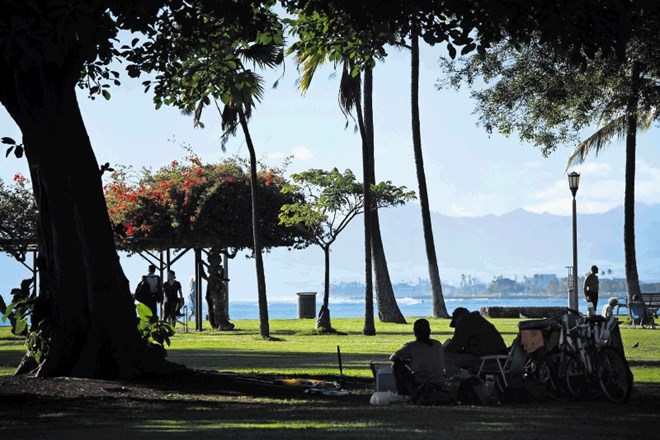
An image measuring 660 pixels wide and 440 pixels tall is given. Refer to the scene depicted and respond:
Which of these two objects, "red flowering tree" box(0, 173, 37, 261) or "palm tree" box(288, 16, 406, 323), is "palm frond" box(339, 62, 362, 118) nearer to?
"palm tree" box(288, 16, 406, 323)

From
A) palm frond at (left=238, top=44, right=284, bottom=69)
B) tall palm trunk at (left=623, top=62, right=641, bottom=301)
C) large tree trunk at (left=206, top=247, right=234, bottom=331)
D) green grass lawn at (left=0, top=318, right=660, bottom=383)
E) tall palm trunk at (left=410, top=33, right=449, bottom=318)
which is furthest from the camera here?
tall palm trunk at (left=410, top=33, right=449, bottom=318)

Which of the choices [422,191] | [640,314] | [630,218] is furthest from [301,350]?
[422,191]

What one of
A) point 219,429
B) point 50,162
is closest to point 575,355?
point 219,429

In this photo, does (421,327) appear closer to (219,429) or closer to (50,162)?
(219,429)

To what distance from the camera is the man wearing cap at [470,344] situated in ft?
56.0

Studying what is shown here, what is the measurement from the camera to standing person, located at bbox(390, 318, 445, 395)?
16.0m

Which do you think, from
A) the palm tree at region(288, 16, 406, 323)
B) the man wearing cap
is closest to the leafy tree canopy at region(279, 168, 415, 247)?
the palm tree at region(288, 16, 406, 323)

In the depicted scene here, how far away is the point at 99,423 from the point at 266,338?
21557 millimetres

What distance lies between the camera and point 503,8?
54.4 feet

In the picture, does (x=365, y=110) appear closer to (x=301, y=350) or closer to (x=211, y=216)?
(x=211, y=216)

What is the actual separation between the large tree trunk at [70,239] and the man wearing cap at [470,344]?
4655 millimetres

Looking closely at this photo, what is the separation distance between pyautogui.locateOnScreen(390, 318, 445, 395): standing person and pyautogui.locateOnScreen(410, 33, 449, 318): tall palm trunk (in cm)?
3523

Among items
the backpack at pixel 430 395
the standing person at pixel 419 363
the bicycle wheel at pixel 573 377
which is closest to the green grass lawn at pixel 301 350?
the bicycle wheel at pixel 573 377

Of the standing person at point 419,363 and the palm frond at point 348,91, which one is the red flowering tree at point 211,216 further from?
the standing person at point 419,363
